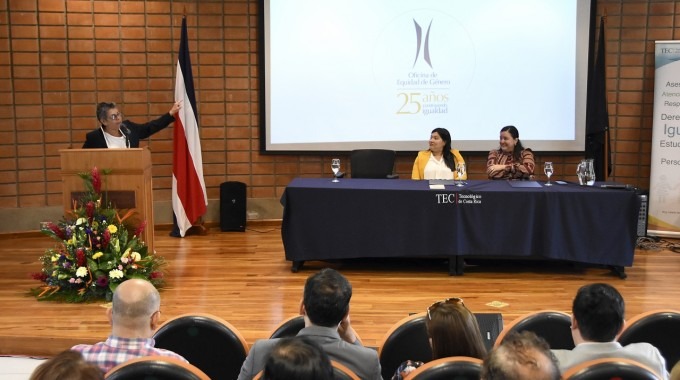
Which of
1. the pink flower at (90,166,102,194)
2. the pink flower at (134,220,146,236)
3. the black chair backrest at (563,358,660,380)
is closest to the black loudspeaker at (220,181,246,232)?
the pink flower at (134,220,146,236)

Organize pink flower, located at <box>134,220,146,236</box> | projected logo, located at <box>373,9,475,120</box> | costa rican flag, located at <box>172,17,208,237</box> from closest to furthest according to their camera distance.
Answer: pink flower, located at <box>134,220,146,236</box> → costa rican flag, located at <box>172,17,208,237</box> → projected logo, located at <box>373,9,475,120</box>

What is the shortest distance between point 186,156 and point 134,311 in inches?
195

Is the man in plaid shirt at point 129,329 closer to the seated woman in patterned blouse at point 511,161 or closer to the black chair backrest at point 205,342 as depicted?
the black chair backrest at point 205,342

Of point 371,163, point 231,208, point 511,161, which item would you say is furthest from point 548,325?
point 231,208

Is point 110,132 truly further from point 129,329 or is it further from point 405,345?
A: point 405,345

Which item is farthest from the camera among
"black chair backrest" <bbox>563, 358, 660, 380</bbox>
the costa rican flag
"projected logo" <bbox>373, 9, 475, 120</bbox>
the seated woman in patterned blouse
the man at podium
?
"projected logo" <bbox>373, 9, 475, 120</bbox>

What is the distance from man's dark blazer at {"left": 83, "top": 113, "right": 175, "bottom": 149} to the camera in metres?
6.24

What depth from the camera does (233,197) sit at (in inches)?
312

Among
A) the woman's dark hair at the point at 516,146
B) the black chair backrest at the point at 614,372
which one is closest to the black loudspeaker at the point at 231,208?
the woman's dark hair at the point at 516,146

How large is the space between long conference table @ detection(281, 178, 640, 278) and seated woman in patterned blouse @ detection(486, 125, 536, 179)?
543 millimetres

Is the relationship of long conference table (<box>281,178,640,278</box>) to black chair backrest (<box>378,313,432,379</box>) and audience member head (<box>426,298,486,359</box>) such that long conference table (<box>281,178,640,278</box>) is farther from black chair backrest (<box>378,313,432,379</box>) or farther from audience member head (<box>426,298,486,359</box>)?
audience member head (<box>426,298,486,359</box>)

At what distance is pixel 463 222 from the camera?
5902 millimetres

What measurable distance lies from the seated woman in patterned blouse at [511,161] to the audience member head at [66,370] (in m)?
5.12

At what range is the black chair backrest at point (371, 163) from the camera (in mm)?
7180
